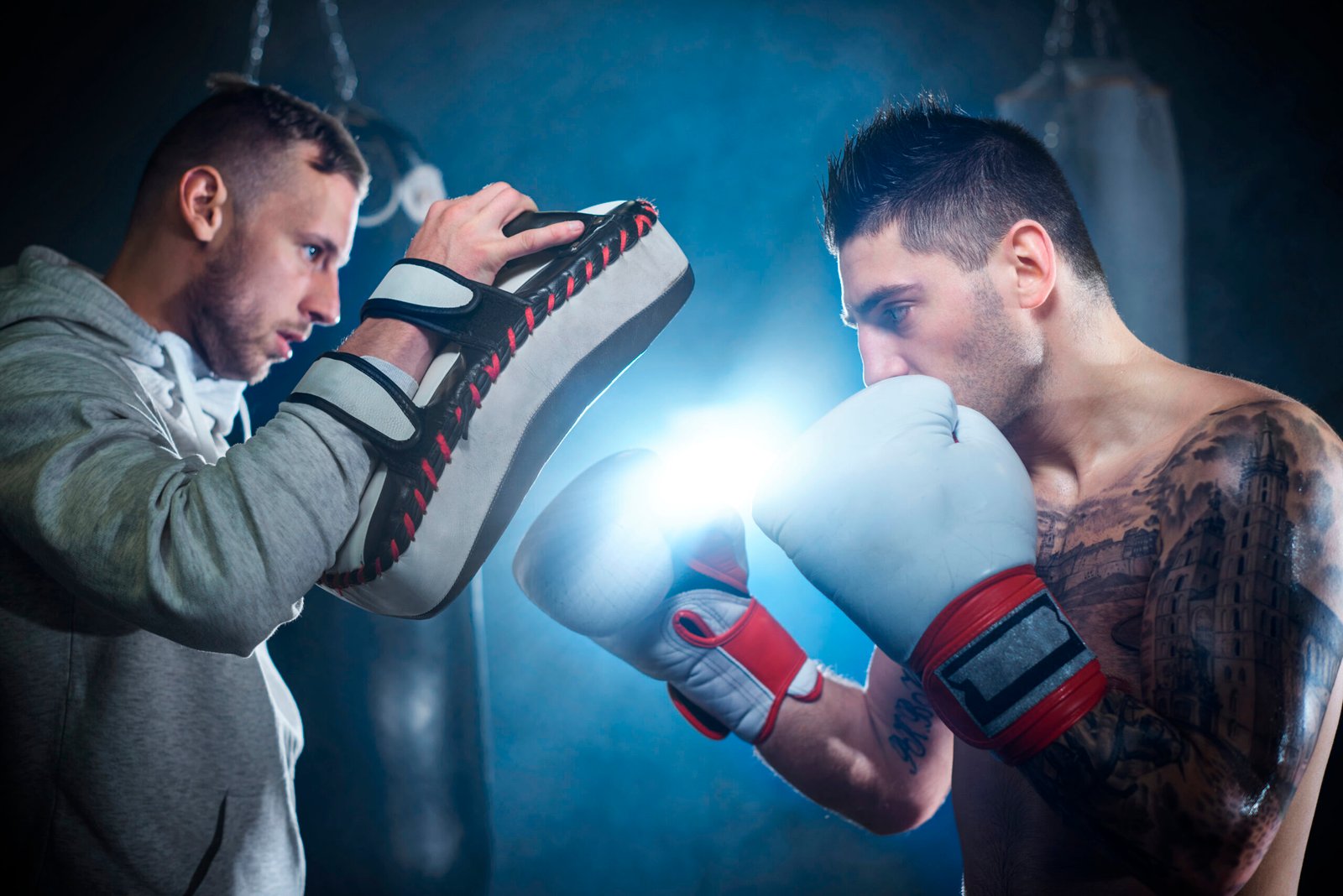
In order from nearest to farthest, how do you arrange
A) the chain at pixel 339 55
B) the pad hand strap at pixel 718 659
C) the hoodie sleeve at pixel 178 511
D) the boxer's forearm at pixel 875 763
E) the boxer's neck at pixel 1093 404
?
the hoodie sleeve at pixel 178 511 → the boxer's neck at pixel 1093 404 → the pad hand strap at pixel 718 659 → the boxer's forearm at pixel 875 763 → the chain at pixel 339 55

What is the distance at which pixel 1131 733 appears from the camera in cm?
62

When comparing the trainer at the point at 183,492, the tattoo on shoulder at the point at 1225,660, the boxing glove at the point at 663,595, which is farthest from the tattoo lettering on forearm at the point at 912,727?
the trainer at the point at 183,492

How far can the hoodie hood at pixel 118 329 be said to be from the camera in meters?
0.89

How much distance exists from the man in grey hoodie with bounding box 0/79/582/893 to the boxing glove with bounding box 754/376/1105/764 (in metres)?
0.41

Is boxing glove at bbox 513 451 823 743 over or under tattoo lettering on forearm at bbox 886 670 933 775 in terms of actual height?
over

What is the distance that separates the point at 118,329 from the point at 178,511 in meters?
0.55

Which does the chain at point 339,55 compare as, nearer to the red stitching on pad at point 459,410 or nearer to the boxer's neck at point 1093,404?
the red stitching on pad at point 459,410

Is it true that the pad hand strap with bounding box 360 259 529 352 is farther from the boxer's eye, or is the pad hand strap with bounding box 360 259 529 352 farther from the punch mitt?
the boxer's eye

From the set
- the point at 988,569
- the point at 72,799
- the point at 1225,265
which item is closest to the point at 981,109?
the point at 1225,265

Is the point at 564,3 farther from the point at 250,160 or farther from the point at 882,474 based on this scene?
the point at 882,474

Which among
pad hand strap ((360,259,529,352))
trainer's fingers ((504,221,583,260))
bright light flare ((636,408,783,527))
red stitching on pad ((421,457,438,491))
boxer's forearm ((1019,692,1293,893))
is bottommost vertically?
boxer's forearm ((1019,692,1293,893))

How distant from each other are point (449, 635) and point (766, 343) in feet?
3.12

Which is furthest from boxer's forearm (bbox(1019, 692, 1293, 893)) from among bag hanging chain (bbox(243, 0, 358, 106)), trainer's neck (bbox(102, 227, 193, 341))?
bag hanging chain (bbox(243, 0, 358, 106))

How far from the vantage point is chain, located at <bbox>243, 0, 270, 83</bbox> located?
4.89ft
